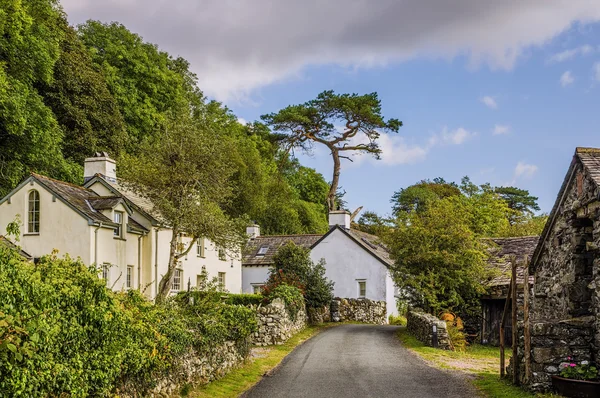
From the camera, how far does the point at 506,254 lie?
34375mm

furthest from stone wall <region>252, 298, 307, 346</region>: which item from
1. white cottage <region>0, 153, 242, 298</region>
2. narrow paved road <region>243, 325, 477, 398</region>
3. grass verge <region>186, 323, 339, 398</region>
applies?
white cottage <region>0, 153, 242, 298</region>

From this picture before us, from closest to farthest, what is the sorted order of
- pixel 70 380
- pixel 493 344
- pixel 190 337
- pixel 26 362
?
pixel 26 362
pixel 70 380
pixel 190 337
pixel 493 344

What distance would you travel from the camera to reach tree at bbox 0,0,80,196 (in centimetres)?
3164

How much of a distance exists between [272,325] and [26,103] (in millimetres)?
17222

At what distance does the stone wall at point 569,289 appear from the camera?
14086mm

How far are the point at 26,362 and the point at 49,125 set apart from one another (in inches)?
1104

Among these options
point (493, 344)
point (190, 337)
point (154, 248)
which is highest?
point (154, 248)

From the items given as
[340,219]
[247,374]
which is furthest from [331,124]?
[247,374]

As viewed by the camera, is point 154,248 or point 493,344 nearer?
point 493,344

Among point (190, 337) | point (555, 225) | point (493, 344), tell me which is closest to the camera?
point (190, 337)

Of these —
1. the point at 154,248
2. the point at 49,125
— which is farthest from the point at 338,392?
the point at 49,125

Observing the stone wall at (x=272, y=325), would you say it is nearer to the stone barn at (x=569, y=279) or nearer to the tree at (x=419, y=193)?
the stone barn at (x=569, y=279)

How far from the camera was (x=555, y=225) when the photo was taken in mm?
17250

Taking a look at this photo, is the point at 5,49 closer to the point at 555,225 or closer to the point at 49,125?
the point at 49,125
